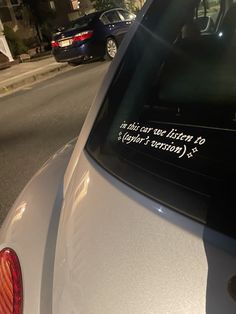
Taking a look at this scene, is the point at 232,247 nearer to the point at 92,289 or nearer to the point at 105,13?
the point at 92,289

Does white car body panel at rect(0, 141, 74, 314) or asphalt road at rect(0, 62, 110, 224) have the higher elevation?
white car body panel at rect(0, 141, 74, 314)

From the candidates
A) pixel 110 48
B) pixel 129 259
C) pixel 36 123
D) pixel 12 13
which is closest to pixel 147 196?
pixel 129 259

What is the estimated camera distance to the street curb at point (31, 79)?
465 inches

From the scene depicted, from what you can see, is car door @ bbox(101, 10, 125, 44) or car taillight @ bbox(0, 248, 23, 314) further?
car door @ bbox(101, 10, 125, 44)

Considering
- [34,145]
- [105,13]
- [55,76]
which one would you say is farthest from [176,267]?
[105,13]

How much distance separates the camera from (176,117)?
A: 142 centimetres

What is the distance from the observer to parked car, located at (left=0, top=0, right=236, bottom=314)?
984 millimetres

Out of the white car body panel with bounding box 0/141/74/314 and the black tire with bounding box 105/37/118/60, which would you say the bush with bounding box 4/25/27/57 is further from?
the white car body panel with bounding box 0/141/74/314

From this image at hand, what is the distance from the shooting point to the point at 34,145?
5695 millimetres

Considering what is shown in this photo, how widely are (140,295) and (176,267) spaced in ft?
0.35

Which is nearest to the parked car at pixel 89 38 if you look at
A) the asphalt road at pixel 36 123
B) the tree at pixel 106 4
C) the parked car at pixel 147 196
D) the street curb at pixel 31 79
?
the street curb at pixel 31 79

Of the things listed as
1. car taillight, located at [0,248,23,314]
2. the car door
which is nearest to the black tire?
the car door

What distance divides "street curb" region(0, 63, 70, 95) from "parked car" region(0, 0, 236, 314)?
10306mm

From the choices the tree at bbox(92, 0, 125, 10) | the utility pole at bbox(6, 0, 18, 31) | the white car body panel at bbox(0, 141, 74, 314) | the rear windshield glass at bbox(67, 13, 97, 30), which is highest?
the white car body panel at bbox(0, 141, 74, 314)
